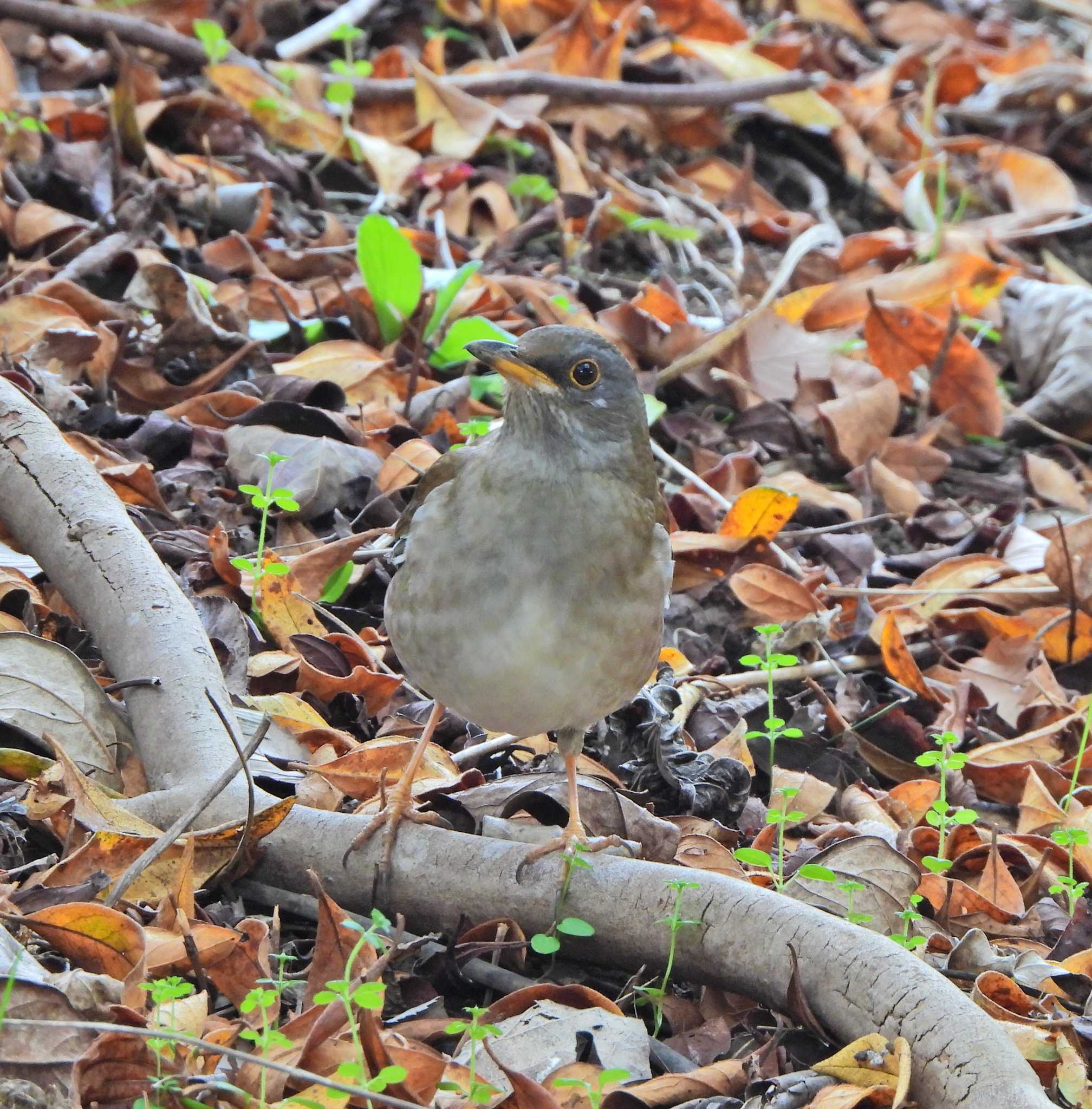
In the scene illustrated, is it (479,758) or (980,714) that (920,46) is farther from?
(479,758)

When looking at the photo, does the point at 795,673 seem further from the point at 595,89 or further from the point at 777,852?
the point at 595,89

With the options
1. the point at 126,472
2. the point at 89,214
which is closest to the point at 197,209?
the point at 89,214

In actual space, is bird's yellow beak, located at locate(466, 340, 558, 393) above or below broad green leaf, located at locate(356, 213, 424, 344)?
above

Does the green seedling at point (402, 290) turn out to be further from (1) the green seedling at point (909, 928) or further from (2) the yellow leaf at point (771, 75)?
(2) the yellow leaf at point (771, 75)

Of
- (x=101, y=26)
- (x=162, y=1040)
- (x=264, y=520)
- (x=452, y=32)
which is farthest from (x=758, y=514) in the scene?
(x=452, y=32)

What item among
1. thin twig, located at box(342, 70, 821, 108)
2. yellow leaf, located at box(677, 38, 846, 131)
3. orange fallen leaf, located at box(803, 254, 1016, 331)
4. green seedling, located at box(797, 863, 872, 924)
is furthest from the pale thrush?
yellow leaf, located at box(677, 38, 846, 131)

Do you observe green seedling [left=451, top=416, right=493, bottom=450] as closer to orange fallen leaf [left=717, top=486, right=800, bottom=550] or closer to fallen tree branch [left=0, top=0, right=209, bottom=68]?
orange fallen leaf [left=717, top=486, right=800, bottom=550]
